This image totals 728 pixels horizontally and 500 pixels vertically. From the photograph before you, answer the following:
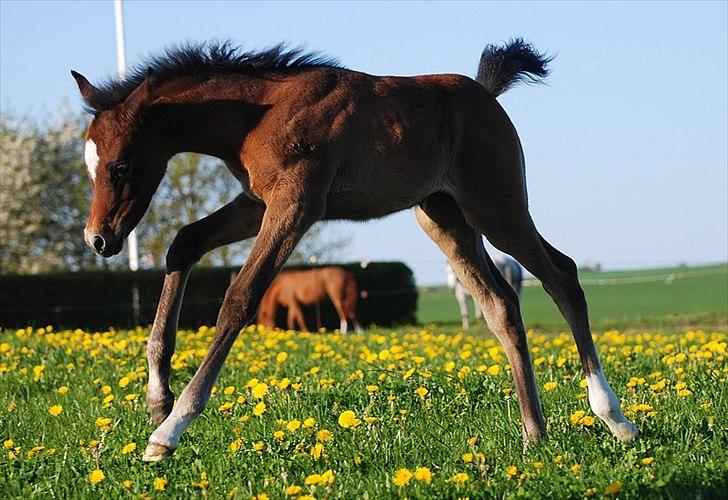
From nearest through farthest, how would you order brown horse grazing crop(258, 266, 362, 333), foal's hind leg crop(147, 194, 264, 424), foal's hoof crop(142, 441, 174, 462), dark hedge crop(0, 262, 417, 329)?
1. foal's hoof crop(142, 441, 174, 462)
2. foal's hind leg crop(147, 194, 264, 424)
3. dark hedge crop(0, 262, 417, 329)
4. brown horse grazing crop(258, 266, 362, 333)

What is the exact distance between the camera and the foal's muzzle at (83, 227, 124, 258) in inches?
207

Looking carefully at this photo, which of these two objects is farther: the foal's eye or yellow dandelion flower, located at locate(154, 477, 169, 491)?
the foal's eye

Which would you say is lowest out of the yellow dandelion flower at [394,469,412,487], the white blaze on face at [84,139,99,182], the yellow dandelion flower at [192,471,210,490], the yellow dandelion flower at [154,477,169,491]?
the yellow dandelion flower at [192,471,210,490]

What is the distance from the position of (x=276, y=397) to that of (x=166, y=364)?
1071mm

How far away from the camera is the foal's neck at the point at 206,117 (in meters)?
5.40

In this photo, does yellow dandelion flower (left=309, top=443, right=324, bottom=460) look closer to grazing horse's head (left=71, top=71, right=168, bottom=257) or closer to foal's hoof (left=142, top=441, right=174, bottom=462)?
foal's hoof (left=142, top=441, right=174, bottom=462)

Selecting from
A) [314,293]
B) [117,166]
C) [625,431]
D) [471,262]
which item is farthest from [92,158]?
[314,293]

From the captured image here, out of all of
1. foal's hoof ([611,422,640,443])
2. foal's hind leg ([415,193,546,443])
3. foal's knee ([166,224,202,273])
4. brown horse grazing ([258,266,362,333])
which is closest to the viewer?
foal's hoof ([611,422,640,443])

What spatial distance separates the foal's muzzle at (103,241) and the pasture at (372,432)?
847 millimetres

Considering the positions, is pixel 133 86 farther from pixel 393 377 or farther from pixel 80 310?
pixel 80 310

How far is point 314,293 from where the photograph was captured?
2562cm

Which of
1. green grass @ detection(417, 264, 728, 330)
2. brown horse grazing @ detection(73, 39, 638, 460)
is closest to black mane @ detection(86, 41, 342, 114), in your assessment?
brown horse grazing @ detection(73, 39, 638, 460)

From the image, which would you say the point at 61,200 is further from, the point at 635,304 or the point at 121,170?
the point at 121,170

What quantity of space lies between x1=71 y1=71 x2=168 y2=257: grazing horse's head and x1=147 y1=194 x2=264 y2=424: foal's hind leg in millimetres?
325
